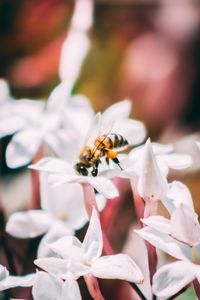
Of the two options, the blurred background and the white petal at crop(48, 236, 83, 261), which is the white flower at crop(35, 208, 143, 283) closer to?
the white petal at crop(48, 236, 83, 261)

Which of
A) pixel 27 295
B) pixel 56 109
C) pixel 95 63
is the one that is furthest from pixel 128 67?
pixel 27 295

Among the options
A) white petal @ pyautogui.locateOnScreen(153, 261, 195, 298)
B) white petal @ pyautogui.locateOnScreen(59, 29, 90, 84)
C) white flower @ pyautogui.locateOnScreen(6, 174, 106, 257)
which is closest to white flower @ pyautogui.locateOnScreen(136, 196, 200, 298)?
white petal @ pyautogui.locateOnScreen(153, 261, 195, 298)

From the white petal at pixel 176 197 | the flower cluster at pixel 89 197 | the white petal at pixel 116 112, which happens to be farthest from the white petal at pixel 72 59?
the white petal at pixel 176 197

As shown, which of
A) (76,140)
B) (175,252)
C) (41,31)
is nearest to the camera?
(175,252)

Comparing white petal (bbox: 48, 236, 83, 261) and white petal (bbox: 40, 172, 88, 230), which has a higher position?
white petal (bbox: 40, 172, 88, 230)

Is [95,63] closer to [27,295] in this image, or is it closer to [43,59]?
[43,59]

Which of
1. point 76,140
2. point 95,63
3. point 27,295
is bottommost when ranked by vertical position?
point 27,295
